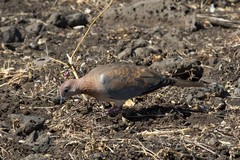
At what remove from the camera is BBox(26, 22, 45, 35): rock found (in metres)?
9.55

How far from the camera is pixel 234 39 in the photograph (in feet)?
29.1

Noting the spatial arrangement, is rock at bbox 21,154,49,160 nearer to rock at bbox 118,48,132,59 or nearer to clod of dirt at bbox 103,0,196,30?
rock at bbox 118,48,132,59

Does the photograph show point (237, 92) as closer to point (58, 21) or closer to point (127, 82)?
point (127, 82)

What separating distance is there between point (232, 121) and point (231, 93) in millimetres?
705

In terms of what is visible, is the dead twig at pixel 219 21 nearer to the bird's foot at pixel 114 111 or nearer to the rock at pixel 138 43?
the rock at pixel 138 43

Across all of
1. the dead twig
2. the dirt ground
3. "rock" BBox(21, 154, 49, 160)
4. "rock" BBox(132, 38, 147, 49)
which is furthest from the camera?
the dead twig

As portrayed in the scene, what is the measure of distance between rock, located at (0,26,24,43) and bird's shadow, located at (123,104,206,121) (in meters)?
2.78

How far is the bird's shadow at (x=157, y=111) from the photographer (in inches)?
269

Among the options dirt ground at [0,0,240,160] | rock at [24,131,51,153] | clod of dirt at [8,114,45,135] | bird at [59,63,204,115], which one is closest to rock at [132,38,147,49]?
dirt ground at [0,0,240,160]

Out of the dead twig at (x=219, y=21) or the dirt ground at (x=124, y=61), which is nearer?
the dirt ground at (x=124, y=61)

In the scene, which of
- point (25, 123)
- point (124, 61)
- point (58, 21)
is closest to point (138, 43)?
point (124, 61)

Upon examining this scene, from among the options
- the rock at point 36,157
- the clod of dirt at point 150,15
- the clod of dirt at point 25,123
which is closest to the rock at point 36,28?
the clod of dirt at point 150,15

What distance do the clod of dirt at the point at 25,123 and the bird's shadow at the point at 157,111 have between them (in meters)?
0.84

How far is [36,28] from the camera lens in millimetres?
9555
